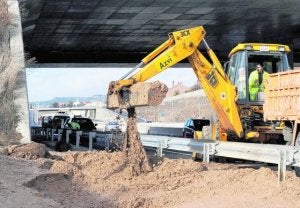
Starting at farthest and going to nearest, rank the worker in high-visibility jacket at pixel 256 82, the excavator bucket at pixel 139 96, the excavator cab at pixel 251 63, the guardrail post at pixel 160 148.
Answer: the guardrail post at pixel 160 148 → the excavator cab at pixel 251 63 → the worker in high-visibility jacket at pixel 256 82 → the excavator bucket at pixel 139 96

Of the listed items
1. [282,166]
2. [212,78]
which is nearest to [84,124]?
[212,78]

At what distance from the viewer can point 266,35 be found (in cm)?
3831

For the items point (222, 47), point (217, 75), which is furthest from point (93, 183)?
point (222, 47)

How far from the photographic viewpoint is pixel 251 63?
16.1m

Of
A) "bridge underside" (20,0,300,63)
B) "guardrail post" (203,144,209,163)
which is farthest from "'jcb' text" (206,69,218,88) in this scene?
"bridge underside" (20,0,300,63)

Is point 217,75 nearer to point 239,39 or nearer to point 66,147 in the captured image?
point 66,147

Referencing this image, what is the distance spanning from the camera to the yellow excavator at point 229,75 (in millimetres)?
14125

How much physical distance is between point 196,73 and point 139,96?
148 inches

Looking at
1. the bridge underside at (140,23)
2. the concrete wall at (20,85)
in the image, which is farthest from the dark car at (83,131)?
the concrete wall at (20,85)

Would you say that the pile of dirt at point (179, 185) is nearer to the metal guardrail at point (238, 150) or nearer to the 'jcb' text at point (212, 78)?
the metal guardrail at point (238, 150)

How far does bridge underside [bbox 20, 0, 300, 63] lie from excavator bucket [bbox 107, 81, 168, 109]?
13.6 metres

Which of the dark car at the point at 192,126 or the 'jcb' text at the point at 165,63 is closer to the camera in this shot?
the 'jcb' text at the point at 165,63

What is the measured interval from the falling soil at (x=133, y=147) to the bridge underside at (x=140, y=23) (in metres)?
13.9

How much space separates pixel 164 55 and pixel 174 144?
3.79 metres
